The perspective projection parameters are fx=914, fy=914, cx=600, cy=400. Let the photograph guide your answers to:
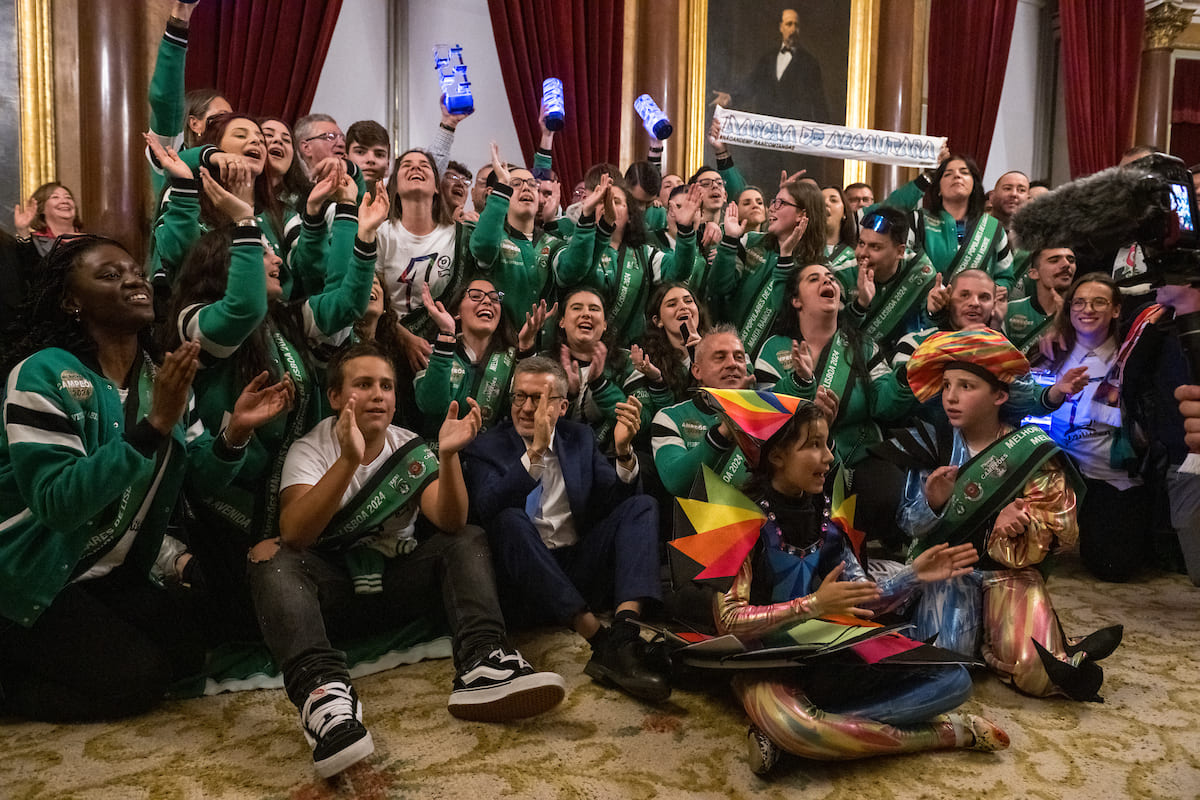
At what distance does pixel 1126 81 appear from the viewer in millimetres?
7961

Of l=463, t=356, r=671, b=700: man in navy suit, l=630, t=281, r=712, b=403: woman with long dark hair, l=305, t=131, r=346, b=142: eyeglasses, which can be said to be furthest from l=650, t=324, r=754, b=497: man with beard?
l=305, t=131, r=346, b=142: eyeglasses

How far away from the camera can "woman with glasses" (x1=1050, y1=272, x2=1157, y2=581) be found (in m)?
3.48

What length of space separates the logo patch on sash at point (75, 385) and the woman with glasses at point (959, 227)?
3.47m

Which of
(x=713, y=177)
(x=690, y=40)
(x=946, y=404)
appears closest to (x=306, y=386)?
(x=946, y=404)

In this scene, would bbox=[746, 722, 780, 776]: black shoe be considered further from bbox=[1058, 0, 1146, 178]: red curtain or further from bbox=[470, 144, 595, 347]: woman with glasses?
bbox=[1058, 0, 1146, 178]: red curtain

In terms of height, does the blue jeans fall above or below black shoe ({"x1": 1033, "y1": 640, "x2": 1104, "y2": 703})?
above

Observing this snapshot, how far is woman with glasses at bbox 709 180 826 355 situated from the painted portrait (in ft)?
10.5

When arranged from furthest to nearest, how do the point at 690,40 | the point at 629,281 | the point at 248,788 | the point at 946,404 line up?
the point at 690,40 → the point at 629,281 → the point at 946,404 → the point at 248,788

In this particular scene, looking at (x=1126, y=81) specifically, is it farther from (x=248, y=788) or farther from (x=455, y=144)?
(x=248, y=788)

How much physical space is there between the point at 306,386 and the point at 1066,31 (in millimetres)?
7694

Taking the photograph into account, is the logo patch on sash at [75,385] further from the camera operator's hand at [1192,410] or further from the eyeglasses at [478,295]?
the camera operator's hand at [1192,410]

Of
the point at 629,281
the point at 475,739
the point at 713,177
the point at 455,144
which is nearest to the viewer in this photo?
the point at 475,739

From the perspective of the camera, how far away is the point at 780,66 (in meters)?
7.16

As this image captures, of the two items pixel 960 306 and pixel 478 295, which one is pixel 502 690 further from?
pixel 960 306
